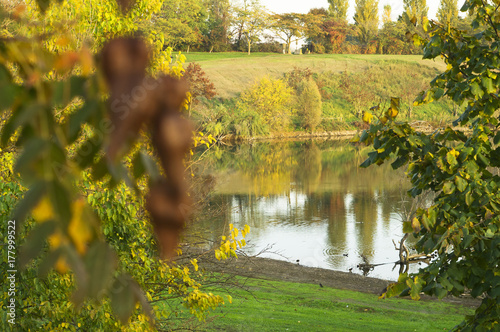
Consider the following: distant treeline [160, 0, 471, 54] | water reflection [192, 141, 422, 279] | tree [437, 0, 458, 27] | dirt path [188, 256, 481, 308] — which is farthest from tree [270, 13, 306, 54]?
dirt path [188, 256, 481, 308]

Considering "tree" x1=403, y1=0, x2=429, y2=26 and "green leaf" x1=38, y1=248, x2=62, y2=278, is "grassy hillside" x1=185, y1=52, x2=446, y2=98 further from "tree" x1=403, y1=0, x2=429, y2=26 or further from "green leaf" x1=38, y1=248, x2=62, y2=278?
"green leaf" x1=38, y1=248, x2=62, y2=278

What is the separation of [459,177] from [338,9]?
3631 inches

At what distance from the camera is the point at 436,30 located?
464cm

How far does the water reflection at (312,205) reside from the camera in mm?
19688

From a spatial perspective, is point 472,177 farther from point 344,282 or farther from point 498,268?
point 344,282

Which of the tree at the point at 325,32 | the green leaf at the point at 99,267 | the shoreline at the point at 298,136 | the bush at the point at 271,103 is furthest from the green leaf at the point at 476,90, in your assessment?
the tree at the point at 325,32

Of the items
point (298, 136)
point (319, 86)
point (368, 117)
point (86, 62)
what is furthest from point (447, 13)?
point (319, 86)

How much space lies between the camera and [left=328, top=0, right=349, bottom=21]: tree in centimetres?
9100

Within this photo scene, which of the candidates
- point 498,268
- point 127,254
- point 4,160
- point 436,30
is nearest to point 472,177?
point 498,268

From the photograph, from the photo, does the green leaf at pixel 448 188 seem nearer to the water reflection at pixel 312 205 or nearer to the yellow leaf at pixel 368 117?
the yellow leaf at pixel 368 117

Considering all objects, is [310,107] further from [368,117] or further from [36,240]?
[36,240]

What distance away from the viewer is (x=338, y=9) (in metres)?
91.5

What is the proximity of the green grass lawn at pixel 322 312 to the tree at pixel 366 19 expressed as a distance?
180 ft

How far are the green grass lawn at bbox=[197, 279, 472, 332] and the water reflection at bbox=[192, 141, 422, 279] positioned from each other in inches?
62.6
